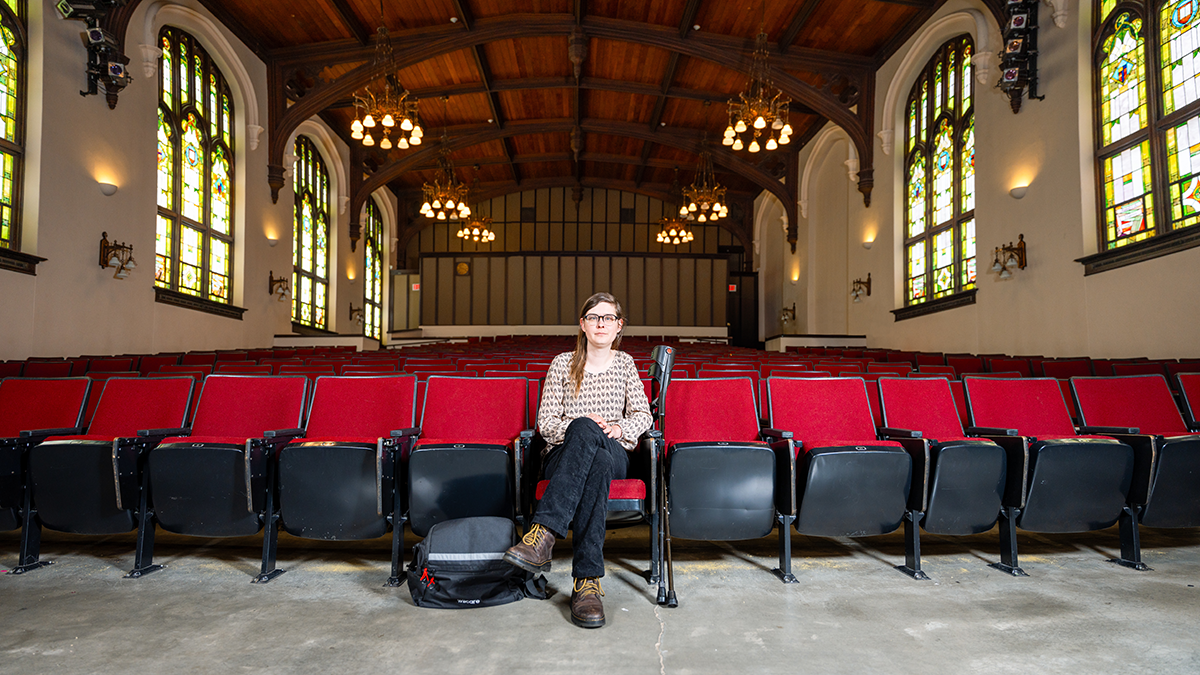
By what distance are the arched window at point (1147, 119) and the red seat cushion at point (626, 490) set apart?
610 cm

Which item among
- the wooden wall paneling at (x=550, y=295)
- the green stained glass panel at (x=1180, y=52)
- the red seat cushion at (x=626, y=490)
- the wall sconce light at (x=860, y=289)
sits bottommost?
the red seat cushion at (x=626, y=490)

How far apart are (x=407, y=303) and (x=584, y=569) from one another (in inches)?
755

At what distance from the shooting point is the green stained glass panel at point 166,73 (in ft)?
31.0

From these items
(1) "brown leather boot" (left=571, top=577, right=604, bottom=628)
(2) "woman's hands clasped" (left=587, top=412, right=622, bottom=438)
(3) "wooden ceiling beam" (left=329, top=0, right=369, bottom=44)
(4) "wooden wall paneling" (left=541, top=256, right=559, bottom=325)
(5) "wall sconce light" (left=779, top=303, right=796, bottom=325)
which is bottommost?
(1) "brown leather boot" (left=571, top=577, right=604, bottom=628)

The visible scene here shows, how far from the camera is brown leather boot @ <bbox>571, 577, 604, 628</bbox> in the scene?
213cm

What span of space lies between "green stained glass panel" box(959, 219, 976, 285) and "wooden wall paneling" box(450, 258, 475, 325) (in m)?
14.5

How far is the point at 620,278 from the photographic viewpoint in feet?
68.1

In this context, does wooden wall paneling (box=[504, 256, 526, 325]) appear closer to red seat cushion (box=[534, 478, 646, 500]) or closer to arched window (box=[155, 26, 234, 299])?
arched window (box=[155, 26, 234, 299])

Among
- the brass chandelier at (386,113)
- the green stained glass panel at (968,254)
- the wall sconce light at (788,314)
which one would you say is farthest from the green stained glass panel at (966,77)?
the brass chandelier at (386,113)

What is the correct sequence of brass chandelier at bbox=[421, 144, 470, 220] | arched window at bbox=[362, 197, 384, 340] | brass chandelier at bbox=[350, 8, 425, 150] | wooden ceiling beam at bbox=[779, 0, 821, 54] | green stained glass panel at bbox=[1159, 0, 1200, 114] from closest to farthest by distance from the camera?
green stained glass panel at bbox=[1159, 0, 1200, 114] < brass chandelier at bbox=[350, 8, 425, 150] < wooden ceiling beam at bbox=[779, 0, 821, 54] < brass chandelier at bbox=[421, 144, 470, 220] < arched window at bbox=[362, 197, 384, 340]

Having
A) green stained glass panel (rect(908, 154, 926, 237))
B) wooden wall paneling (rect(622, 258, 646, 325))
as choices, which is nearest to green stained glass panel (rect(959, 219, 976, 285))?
green stained glass panel (rect(908, 154, 926, 237))

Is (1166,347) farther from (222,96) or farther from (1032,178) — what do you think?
(222,96)

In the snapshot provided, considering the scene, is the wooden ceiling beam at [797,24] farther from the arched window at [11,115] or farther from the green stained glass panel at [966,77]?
the arched window at [11,115]

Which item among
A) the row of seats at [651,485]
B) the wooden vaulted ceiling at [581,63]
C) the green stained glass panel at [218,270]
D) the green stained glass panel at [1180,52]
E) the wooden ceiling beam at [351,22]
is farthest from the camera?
the green stained glass panel at [218,270]
